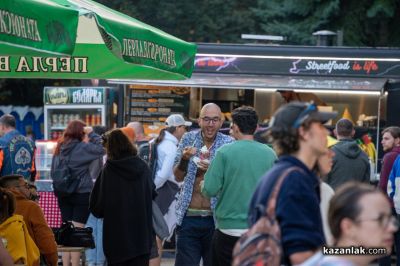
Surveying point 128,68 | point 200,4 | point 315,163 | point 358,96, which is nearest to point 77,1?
point 128,68

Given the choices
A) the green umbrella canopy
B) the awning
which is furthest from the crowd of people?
the awning

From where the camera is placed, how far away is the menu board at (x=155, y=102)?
17.9 meters

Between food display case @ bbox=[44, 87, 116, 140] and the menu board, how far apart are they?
852 millimetres

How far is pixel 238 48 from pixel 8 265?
1064 centimetres

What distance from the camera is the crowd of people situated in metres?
→ 3.90

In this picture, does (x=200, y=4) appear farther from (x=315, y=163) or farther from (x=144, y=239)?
(x=315, y=163)

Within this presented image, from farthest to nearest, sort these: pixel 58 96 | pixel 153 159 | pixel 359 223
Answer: pixel 58 96
pixel 153 159
pixel 359 223

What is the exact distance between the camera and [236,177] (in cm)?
708

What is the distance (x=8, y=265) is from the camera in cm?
636

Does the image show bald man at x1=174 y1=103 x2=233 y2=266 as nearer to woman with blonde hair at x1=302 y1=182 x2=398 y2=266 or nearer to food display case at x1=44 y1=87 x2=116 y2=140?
woman with blonde hair at x1=302 y1=182 x2=398 y2=266

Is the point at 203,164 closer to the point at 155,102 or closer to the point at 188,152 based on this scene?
the point at 188,152

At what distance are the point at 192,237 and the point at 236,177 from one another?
1.42 m

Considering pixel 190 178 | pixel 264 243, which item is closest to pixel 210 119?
pixel 190 178

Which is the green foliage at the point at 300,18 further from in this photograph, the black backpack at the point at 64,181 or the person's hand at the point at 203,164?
the person's hand at the point at 203,164
